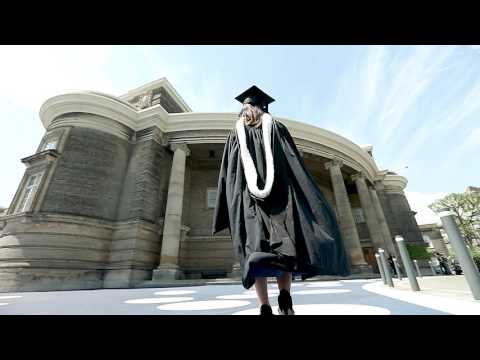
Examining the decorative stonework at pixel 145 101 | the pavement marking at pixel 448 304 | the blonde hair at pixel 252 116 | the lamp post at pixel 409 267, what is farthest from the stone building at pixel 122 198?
the blonde hair at pixel 252 116

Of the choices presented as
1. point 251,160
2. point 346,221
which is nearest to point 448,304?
point 251,160

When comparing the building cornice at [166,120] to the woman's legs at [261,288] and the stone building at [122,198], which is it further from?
the woman's legs at [261,288]

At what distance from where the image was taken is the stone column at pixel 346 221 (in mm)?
13336

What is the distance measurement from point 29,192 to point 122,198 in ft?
12.5

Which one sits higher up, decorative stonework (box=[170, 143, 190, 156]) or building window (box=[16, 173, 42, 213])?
decorative stonework (box=[170, 143, 190, 156])

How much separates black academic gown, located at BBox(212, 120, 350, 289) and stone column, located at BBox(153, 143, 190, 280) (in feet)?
30.4

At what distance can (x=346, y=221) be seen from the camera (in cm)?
1417

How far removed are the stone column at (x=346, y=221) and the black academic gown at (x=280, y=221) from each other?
43.9 feet

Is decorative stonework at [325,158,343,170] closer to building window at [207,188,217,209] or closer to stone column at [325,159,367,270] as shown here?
stone column at [325,159,367,270]

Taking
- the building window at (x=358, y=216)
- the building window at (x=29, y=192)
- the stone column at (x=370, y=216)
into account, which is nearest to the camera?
the building window at (x=29, y=192)

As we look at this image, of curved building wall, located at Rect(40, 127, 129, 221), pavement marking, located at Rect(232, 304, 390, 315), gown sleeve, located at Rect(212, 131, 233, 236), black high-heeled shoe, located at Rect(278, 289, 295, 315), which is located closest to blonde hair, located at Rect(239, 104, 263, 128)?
gown sleeve, located at Rect(212, 131, 233, 236)

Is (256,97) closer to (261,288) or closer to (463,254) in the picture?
(261,288)

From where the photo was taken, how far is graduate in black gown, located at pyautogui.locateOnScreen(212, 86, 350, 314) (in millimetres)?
1629
